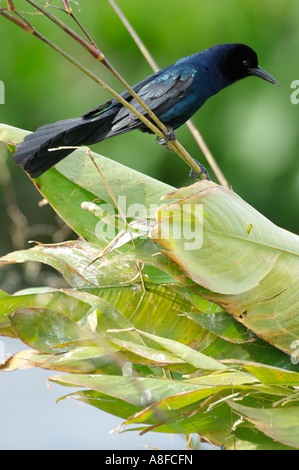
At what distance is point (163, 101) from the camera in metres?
0.74

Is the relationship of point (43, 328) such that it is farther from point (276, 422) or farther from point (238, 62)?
point (238, 62)

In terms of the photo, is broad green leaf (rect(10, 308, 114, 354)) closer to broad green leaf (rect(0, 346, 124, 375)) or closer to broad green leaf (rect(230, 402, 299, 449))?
broad green leaf (rect(0, 346, 124, 375))

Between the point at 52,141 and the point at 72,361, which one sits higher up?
the point at 52,141

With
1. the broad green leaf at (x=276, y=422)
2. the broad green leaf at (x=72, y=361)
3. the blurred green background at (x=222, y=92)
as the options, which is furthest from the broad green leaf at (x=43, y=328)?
the blurred green background at (x=222, y=92)

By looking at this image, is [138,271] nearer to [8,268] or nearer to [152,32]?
[8,268]

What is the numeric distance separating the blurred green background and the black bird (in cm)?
33

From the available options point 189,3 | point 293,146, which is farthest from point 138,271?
point 189,3

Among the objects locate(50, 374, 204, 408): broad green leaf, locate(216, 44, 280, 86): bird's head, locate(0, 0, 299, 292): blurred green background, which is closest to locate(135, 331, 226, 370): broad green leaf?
locate(50, 374, 204, 408): broad green leaf

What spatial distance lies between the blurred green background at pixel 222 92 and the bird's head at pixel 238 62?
33 centimetres

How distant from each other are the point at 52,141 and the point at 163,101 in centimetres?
29

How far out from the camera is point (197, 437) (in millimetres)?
407

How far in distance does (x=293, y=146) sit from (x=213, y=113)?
0.19m

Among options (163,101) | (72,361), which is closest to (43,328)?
(72,361)
